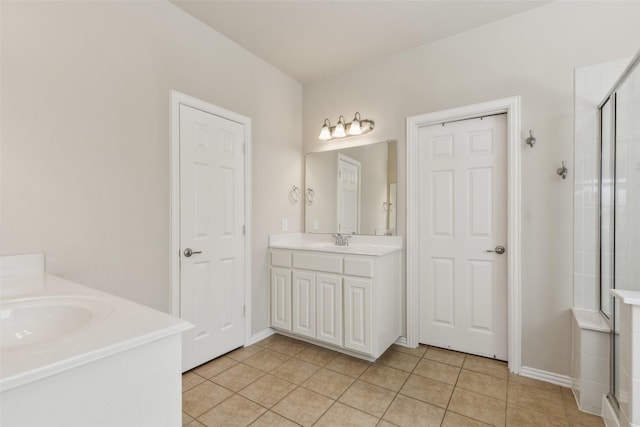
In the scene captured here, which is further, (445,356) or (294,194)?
(294,194)

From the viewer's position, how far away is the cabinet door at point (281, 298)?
2816 mm

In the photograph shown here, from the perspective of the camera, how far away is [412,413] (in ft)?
5.87

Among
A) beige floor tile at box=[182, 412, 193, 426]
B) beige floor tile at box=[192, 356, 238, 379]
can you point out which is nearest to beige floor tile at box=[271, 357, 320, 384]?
beige floor tile at box=[192, 356, 238, 379]

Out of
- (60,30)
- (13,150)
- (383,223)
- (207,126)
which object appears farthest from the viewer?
(383,223)

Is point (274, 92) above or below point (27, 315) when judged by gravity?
above

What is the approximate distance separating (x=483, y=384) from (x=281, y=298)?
5.62ft

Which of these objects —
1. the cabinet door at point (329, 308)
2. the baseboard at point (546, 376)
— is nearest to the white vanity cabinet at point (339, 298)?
the cabinet door at point (329, 308)

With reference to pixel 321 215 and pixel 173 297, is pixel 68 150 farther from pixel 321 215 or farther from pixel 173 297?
pixel 321 215

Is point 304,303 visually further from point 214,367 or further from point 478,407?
point 478,407

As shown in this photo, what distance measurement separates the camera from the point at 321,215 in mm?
3193

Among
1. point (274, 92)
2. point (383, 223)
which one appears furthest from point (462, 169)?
point (274, 92)

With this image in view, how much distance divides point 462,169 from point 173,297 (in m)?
2.43

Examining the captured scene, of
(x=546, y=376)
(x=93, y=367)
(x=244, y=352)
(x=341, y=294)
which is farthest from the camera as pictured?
(x=244, y=352)

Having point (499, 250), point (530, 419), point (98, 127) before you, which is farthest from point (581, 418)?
point (98, 127)
